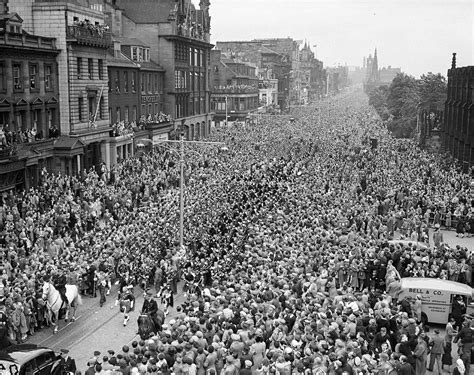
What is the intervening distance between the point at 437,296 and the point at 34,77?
31.6m

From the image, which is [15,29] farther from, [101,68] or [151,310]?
[151,310]

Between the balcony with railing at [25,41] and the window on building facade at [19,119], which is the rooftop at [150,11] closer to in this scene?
the balcony with railing at [25,41]

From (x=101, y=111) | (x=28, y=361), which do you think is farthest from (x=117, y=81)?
(x=28, y=361)

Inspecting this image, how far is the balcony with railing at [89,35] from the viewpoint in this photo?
46156 mm

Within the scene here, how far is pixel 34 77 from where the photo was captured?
42.9 meters

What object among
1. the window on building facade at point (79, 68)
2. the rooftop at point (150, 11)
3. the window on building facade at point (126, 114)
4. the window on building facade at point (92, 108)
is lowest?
the window on building facade at point (126, 114)

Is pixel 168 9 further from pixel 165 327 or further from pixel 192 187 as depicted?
pixel 165 327

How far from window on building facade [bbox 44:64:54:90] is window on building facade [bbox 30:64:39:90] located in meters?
1.37

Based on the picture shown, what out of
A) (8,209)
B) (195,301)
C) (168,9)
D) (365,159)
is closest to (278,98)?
(168,9)

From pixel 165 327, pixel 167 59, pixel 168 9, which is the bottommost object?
pixel 165 327

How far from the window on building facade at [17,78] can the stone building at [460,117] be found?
3829 cm

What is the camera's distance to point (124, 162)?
5084 centimetres

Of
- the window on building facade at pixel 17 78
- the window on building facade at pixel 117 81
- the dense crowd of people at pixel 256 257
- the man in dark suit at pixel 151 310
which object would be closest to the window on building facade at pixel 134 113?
the window on building facade at pixel 117 81

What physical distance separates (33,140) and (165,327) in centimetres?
2698
